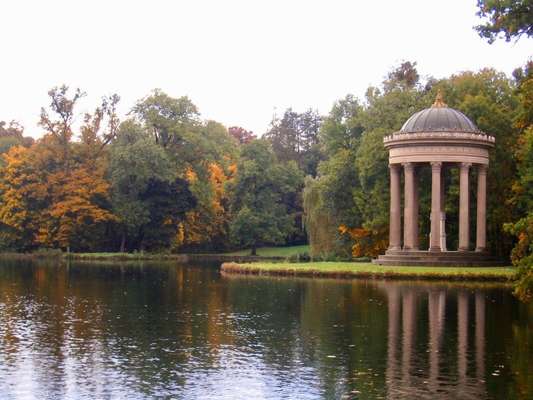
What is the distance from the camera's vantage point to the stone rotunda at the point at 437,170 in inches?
Result: 2251

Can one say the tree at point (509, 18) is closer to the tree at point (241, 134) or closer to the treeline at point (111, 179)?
the treeline at point (111, 179)

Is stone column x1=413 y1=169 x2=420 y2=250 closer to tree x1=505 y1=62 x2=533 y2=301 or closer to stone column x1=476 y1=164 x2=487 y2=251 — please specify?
stone column x1=476 y1=164 x2=487 y2=251

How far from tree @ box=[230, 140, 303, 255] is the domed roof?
4753 cm

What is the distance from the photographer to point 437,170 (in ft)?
191

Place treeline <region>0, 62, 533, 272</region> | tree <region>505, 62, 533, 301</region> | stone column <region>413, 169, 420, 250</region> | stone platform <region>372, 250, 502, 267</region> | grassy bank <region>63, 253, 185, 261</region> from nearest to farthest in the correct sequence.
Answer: tree <region>505, 62, 533, 301</region> → stone platform <region>372, 250, 502, 267</region> → stone column <region>413, 169, 420, 250</region> → treeline <region>0, 62, 533, 272</region> → grassy bank <region>63, 253, 185, 261</region>

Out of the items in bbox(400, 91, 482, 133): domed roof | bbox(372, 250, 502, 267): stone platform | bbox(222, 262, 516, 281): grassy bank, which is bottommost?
bbox(222, 262, 516, 281): grassy bank

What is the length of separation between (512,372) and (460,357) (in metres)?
2.30

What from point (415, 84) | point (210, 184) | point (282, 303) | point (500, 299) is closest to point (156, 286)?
point (282, 303)

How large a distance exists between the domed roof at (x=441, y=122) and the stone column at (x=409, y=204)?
264cm

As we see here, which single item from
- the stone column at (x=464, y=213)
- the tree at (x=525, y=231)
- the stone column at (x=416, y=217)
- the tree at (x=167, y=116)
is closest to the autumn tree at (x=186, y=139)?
the tree at (x=167, y=116)

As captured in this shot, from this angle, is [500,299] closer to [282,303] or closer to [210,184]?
[282,303]

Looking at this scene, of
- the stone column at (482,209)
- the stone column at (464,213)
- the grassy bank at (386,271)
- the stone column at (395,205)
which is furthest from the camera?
the stone column at (395,205)

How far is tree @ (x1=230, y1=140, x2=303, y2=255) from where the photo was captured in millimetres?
105625

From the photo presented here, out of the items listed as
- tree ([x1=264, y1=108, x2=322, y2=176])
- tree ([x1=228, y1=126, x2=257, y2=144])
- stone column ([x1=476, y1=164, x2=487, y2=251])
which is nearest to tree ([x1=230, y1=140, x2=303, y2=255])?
tree ([x1=264, y1=108, x2=322, y2=176])
